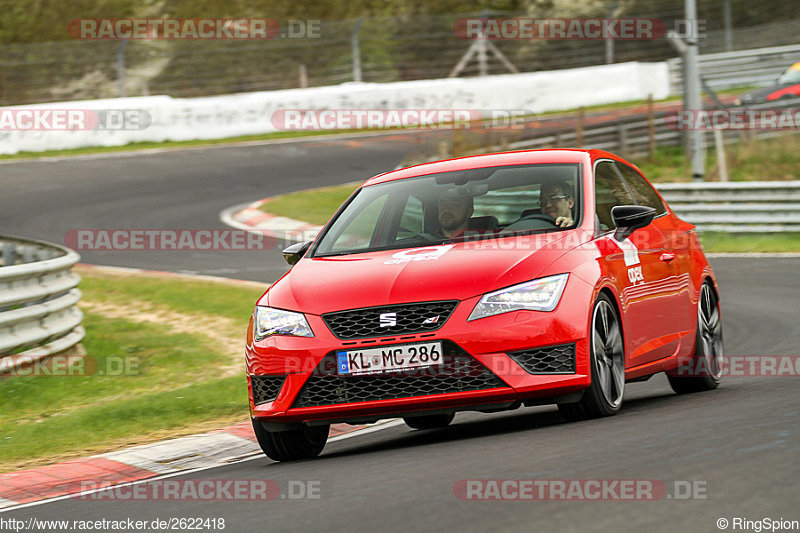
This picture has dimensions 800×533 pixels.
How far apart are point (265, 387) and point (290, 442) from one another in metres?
Answer: 0.41

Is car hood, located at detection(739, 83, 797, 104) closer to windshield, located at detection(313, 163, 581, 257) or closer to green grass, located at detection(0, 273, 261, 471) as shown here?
green grass, located at detection(0, 273, 261, 471)

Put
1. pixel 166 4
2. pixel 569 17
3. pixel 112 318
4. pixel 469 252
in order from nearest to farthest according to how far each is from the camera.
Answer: pixel 469 252, pixel 112 318, pixel 569 17, pixel 166 4

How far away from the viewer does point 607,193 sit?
793 cm

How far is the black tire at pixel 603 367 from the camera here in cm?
674

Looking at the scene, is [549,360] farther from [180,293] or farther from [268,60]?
[268,60]

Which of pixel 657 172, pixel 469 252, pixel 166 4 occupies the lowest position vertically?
pixel 657 172

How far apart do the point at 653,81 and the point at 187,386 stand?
28652mm

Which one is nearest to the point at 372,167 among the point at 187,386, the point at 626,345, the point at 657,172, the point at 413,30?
the point at 657,172

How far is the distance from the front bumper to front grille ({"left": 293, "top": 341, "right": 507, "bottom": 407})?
0.01m

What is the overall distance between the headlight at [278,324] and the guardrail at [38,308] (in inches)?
164

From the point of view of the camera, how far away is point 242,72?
34.5m

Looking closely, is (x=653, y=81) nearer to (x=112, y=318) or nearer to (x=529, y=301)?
(x=112, y=318)

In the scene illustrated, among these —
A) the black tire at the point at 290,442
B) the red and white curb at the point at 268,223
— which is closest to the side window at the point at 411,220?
the black tire at the point at 290,442

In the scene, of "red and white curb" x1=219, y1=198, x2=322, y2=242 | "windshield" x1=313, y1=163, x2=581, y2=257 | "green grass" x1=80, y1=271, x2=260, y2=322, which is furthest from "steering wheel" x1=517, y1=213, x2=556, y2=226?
"red and white curb" x1=219, y1=198, x2=322, y2=242
